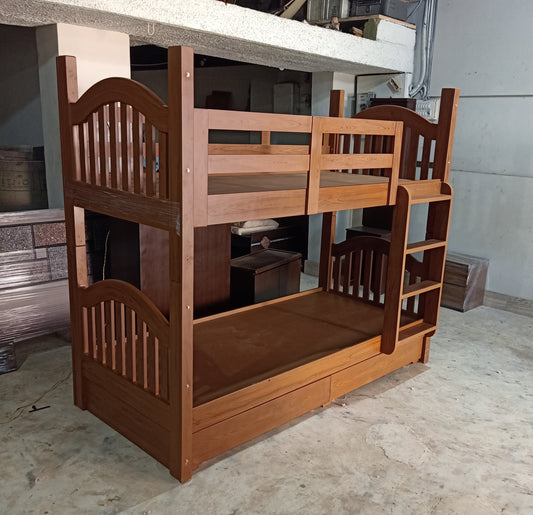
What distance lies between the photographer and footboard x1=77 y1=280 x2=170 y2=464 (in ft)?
7.17

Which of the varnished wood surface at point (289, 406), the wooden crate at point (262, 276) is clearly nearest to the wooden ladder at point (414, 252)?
the varnished wood surface at point (289, 406)

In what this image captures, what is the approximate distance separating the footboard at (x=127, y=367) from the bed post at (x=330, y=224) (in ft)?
5.12

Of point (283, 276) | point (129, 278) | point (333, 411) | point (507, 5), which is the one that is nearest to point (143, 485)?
point (333, 411)

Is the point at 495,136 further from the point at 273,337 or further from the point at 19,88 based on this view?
the point at 19,88

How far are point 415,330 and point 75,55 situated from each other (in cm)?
257

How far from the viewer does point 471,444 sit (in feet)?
8.37

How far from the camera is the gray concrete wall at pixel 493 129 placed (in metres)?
4.20

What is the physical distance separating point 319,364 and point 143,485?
3.30ft

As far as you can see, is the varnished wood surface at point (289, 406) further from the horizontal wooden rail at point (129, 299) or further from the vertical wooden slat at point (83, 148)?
the vertical wooden slat at point (83, 148)

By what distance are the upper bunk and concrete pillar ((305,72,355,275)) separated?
7.11ft

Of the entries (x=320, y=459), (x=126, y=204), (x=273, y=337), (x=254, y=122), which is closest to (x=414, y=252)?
(x=273, y=337)

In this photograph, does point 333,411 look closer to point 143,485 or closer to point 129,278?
point 143,485

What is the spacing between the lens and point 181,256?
1.93 metres

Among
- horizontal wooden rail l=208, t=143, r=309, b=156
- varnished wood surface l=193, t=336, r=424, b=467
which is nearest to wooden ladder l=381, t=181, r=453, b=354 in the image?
varnished wood surface l=193, t=336, r=424, b=467
